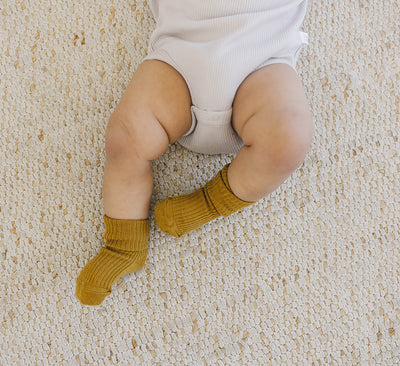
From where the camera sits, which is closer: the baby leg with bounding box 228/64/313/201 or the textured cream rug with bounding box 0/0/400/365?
the baby leg with bounding box 228/64/313/201

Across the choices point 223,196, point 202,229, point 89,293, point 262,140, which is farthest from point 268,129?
point 89,293

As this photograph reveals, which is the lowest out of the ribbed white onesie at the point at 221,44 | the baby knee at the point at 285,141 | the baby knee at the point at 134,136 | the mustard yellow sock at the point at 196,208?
the mustard yellow sock at the point at 196,208

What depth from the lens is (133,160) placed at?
60cm

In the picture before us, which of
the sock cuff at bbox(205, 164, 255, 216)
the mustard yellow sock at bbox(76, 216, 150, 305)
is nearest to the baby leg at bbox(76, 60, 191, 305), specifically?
the mustard yellow sock at bbox(76, 216, 150, 305)

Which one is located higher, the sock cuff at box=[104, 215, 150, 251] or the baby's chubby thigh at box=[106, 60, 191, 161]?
the baby's chubby thigh at box=[106, 60, 191, 161]

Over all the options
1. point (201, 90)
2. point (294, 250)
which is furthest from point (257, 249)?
point (201, 90)

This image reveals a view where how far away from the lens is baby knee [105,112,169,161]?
1.93 ft

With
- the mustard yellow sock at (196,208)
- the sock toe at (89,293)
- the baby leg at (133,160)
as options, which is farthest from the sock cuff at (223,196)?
the sock toe at (89,293)

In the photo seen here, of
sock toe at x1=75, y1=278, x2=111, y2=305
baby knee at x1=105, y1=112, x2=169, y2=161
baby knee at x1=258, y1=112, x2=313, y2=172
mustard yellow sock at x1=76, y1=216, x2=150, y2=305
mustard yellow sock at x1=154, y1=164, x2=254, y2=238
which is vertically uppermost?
baby knee at x1=258, y1=112, x2=313, y2=172

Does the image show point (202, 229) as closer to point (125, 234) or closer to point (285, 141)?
point (125, 234)

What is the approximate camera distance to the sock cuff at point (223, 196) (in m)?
0.62

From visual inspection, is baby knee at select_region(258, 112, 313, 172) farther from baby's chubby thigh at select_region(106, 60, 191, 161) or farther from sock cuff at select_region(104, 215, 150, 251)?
sock cuff at select_region(104, 215, 150, 251)

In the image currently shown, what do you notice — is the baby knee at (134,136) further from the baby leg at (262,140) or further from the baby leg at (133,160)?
the baby leg at (262,140)

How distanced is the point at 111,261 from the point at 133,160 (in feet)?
0.60
